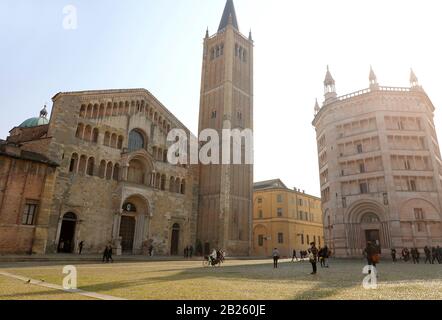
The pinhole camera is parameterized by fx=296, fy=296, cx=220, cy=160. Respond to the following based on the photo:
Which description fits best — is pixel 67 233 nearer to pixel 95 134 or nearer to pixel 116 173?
pixel 116 173

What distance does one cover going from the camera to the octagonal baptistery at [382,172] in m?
33.2

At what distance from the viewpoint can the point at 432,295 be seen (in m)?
8.37

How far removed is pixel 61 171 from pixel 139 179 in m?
8.67

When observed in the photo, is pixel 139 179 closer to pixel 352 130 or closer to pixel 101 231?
pixel 101 231

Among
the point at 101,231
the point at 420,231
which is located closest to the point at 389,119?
the point at 420,231

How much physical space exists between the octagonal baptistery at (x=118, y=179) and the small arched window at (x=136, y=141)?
121 millimetres

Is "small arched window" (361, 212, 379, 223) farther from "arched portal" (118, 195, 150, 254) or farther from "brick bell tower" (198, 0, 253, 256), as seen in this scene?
"arched portal" (118, 195, 150, 254)

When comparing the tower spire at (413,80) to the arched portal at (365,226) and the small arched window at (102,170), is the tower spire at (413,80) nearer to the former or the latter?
the arched portal at (365,226)

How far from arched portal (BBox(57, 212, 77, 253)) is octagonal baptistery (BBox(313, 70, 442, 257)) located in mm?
29196

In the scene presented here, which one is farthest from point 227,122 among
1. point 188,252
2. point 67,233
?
point 67,233

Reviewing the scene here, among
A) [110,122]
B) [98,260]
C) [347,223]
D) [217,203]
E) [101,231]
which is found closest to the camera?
[98,260]

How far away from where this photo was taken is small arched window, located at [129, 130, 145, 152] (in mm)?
34000

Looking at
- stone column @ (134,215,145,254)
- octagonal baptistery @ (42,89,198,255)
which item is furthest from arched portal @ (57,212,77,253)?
stone column @ (134,215,145,254)

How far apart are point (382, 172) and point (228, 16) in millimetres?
35208
